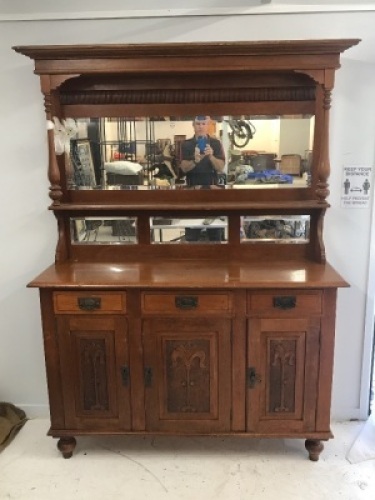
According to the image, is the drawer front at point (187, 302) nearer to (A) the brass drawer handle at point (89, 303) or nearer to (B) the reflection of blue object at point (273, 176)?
(A) the brass drawer handle at point (89, 303)

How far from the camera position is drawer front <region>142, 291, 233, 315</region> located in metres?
1.98

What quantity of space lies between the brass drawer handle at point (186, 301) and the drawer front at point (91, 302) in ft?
0.78

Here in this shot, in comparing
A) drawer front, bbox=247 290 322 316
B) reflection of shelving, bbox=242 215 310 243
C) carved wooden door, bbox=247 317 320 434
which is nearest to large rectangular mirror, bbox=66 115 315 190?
reflection of shelving, bbox=242 215 310 243

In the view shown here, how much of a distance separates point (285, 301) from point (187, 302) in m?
0.42

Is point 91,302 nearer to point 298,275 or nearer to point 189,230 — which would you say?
point 189,230

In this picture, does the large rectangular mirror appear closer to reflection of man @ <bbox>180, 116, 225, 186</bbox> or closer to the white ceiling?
reflection of man @ <bbox>180, 116, 225, 186</bbox>

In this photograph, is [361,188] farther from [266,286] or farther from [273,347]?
[273,347]

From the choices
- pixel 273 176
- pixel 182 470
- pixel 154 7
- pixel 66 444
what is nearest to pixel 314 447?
pixel 182 470

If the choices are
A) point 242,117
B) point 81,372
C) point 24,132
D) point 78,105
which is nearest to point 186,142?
point 242,117

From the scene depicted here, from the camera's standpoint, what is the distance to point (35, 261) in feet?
7.96

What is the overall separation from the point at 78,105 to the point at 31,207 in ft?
1.88

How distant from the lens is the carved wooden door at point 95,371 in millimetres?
2045

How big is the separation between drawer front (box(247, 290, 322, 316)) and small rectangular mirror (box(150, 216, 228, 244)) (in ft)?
1.45

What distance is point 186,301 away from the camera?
1982 mm
